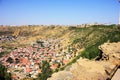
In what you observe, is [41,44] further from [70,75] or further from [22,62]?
[70,75]

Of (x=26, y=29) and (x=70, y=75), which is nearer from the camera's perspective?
(x=70, y=75)

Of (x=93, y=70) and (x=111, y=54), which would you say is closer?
(x=93, y=70)

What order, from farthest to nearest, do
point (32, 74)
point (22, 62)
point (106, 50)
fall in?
point (22, 62), point (32, 74), point (106, 50)

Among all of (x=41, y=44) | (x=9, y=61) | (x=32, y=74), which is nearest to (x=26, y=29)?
(x=41, y=44)

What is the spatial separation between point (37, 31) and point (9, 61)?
81445 millimetres

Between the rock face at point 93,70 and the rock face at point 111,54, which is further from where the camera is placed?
the rock face at point 111,54

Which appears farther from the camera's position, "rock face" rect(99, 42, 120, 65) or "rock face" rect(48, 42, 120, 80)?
"rock face" rect(99, 42, 120, 65)

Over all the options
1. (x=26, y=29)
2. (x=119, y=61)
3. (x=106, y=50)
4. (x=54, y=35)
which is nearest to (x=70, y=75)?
(x=119, y=61)

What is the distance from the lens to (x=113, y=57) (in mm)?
20656

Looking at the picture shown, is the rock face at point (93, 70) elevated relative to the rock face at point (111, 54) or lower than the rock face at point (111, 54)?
lower

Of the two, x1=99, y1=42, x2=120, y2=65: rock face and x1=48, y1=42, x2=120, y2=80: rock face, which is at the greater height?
x1=99, y1=42, x2=120, y2=65: rock face

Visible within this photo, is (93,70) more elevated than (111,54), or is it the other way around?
(111,54)

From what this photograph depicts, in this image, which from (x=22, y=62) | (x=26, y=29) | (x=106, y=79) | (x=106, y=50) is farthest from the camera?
(x=26, y=29)

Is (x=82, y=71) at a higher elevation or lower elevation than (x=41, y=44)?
higher
